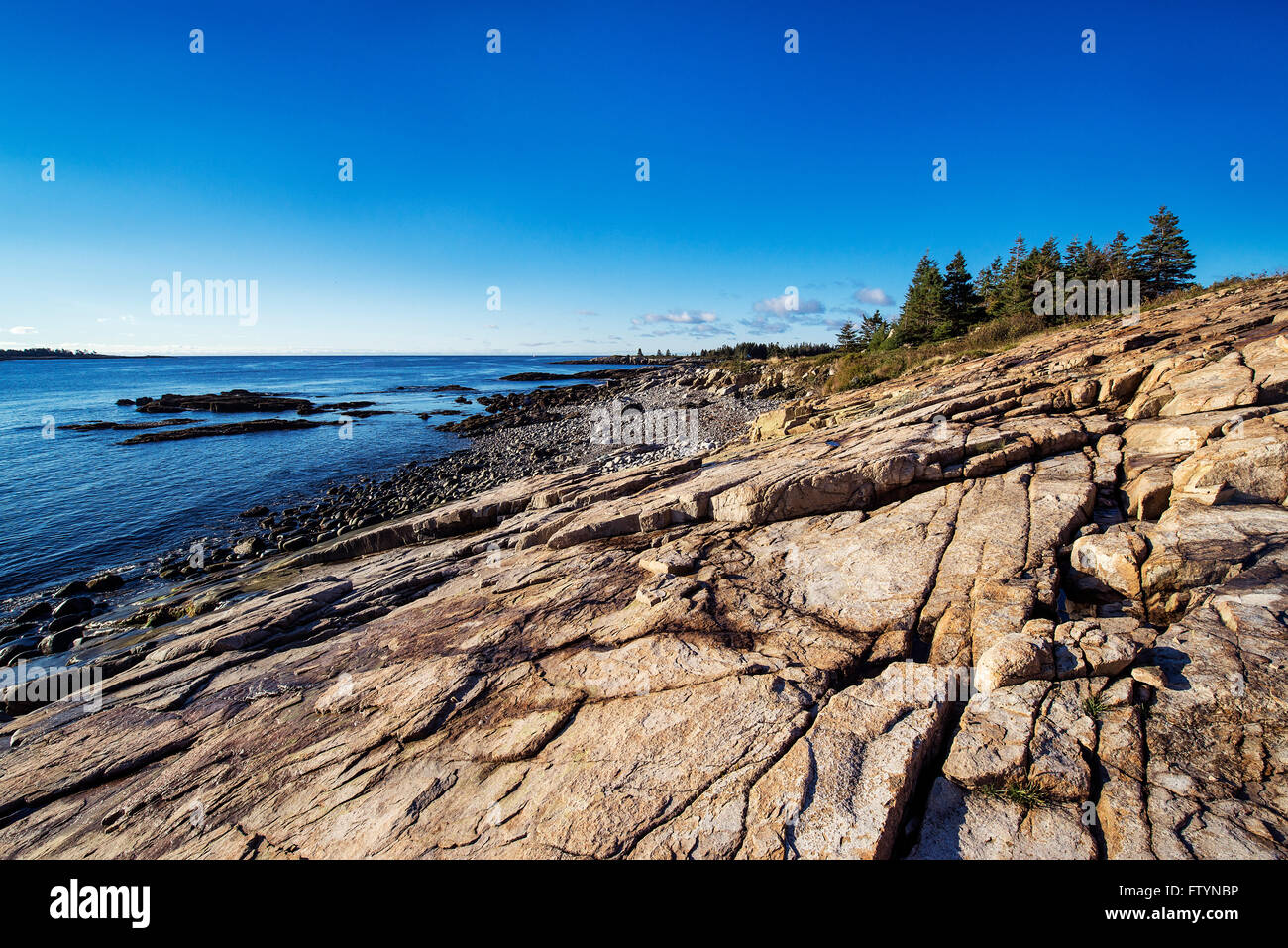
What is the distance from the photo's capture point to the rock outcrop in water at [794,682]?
4.59 metres

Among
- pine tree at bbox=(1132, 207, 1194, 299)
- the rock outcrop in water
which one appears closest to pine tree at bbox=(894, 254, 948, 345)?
pine tree at bbox=(1132, 207, 1194, 299)

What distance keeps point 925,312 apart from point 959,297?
3487 mm

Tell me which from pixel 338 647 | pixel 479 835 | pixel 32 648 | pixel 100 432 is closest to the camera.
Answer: pixel 479 835

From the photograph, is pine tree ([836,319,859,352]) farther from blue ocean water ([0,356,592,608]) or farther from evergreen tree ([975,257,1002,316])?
blue ocean water ([0,356,592,608])

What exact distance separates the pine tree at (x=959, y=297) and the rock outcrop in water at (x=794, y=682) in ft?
139

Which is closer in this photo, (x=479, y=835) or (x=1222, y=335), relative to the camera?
(x=479, y=835)

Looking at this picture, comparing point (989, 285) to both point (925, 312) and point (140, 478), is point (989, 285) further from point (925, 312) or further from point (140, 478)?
point (140, 478)

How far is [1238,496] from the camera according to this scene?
26.2 feet

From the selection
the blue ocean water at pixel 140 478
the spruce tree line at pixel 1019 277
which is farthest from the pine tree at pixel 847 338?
the blue ocean water at pixel 140 478

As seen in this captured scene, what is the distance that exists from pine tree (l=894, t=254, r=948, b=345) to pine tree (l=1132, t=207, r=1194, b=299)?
16.0 meters

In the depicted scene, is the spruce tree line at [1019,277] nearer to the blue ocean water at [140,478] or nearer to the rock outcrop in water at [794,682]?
the rock outcrop in water at [794,682]
